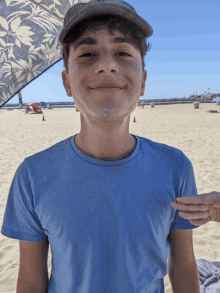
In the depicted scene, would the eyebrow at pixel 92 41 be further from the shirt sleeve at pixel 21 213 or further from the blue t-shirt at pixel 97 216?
the shirt sleeve at pixel 21 213

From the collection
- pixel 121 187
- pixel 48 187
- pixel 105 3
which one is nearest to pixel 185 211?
pixel 121 187

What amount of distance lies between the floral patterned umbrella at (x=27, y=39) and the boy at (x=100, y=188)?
27 cm

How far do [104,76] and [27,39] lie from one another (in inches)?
26.9

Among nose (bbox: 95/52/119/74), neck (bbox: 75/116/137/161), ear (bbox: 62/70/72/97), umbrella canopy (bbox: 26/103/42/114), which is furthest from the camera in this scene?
umbrella canopy (bbox: 26/103/42/114)

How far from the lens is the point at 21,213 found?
1062mm

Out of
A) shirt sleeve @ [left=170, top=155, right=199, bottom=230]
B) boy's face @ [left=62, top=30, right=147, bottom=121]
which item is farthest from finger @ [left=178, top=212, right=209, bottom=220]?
boy's face @ [left=62, top=30, right=147, bottom=121]

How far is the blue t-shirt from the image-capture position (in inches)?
39.4

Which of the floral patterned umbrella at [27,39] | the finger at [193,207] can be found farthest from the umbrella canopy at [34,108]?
the finger at [193,207]

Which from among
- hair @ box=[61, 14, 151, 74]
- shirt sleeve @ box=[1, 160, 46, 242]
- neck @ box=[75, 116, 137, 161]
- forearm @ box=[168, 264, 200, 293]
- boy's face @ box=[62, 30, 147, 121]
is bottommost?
forearm @ box=[168, 264, 200, 293]

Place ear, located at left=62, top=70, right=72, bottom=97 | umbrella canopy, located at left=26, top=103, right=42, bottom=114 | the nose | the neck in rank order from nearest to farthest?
the nose, the neck, ear, located at left=62, top=70, right=72, bottom=97, umbrella canopy, located at left=26, top=103, right=42, bottom=114

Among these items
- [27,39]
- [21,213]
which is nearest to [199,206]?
[21,213]

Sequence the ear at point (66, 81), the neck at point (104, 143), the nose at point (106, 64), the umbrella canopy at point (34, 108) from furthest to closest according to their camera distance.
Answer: the umbrella canopy at point (34, 108), the ear at point (66, 81), the neck at point (104, 143), the nose at point (106, 64)

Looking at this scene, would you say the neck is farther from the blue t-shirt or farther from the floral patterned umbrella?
the floral patterned umbrella

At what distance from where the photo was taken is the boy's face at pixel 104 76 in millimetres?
972
